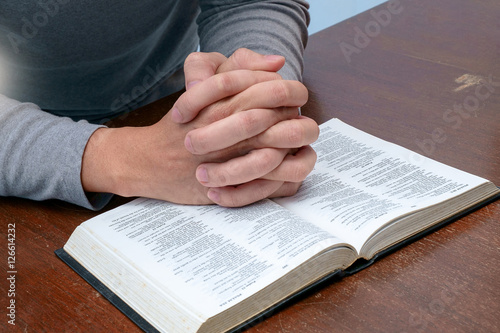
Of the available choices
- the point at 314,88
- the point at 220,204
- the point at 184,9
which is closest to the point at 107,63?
the point at 184,9

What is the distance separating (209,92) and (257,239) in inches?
7.4

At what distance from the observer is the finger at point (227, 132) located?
2.09 feet

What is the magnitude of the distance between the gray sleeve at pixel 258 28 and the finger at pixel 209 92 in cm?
22

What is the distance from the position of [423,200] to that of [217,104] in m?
→ 0.27

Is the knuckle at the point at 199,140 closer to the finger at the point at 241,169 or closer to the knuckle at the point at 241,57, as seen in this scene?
the finger at the point at 241,169

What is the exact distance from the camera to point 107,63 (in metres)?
1.08

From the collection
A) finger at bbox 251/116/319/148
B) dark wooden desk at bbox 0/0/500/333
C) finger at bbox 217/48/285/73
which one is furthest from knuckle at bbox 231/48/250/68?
dark wooden desk at bbox 0/0/500/333

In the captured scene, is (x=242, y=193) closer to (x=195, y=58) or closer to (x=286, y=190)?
(x=286, y=190)

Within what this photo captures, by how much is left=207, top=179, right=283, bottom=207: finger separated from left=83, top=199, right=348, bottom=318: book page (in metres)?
0.01

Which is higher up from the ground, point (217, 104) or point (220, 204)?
point (217, 104)

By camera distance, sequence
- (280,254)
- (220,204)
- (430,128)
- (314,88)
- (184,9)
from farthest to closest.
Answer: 1. (184,9)
2. (314,88)
3. (430,128)
4. (220,204)
5. (280,254)

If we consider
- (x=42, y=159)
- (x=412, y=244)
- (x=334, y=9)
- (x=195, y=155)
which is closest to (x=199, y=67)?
(x=195, y=155)

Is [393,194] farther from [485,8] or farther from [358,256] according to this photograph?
[485,8]

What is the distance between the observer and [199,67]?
28.4 inches
